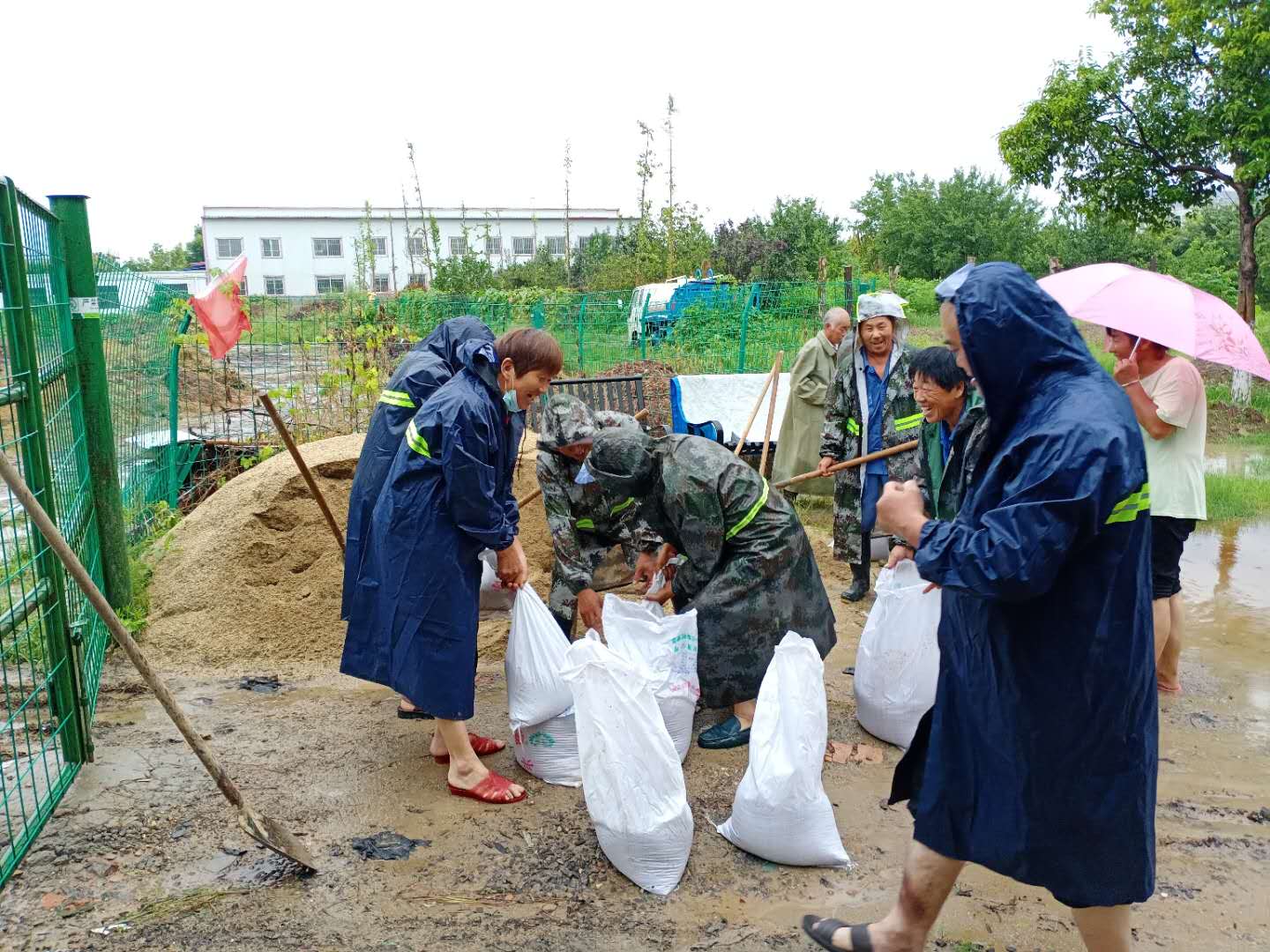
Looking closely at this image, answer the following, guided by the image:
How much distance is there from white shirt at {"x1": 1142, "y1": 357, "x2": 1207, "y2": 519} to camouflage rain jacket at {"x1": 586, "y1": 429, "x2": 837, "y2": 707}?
146cm

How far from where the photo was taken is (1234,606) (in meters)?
5.45

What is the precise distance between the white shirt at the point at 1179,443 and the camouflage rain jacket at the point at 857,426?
1365 millimetres

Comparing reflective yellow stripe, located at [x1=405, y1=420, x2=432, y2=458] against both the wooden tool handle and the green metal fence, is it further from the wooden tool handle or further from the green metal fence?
the green metal fence

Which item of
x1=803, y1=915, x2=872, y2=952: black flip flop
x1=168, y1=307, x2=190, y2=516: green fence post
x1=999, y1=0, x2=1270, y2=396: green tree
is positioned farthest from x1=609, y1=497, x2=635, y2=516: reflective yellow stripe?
x1=999, y1=0, x2=1270, y2=396: green tree

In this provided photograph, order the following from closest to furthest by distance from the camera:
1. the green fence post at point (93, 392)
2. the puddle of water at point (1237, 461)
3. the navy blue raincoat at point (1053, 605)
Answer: the navy blue raincoat at point (1053, 605)
the green fence post at point (93, 392)
the puddle of water at point (1237, 461)

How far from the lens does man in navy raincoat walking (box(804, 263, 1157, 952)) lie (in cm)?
171

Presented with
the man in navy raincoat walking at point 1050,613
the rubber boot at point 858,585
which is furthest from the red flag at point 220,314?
the man in navy raincoat walking at point 1050,613

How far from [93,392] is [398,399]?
1.48 m

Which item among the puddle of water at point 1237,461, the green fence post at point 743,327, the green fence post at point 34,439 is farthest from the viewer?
the green fence post at point 743,327

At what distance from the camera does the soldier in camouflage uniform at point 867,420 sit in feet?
16.9

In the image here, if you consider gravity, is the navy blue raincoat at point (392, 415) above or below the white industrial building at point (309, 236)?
below

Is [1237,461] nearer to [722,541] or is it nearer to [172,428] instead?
[722,541]

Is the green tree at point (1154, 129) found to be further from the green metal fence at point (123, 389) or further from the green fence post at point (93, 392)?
the green fence post at point (93, 392)

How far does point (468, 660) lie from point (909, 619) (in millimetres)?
1524
